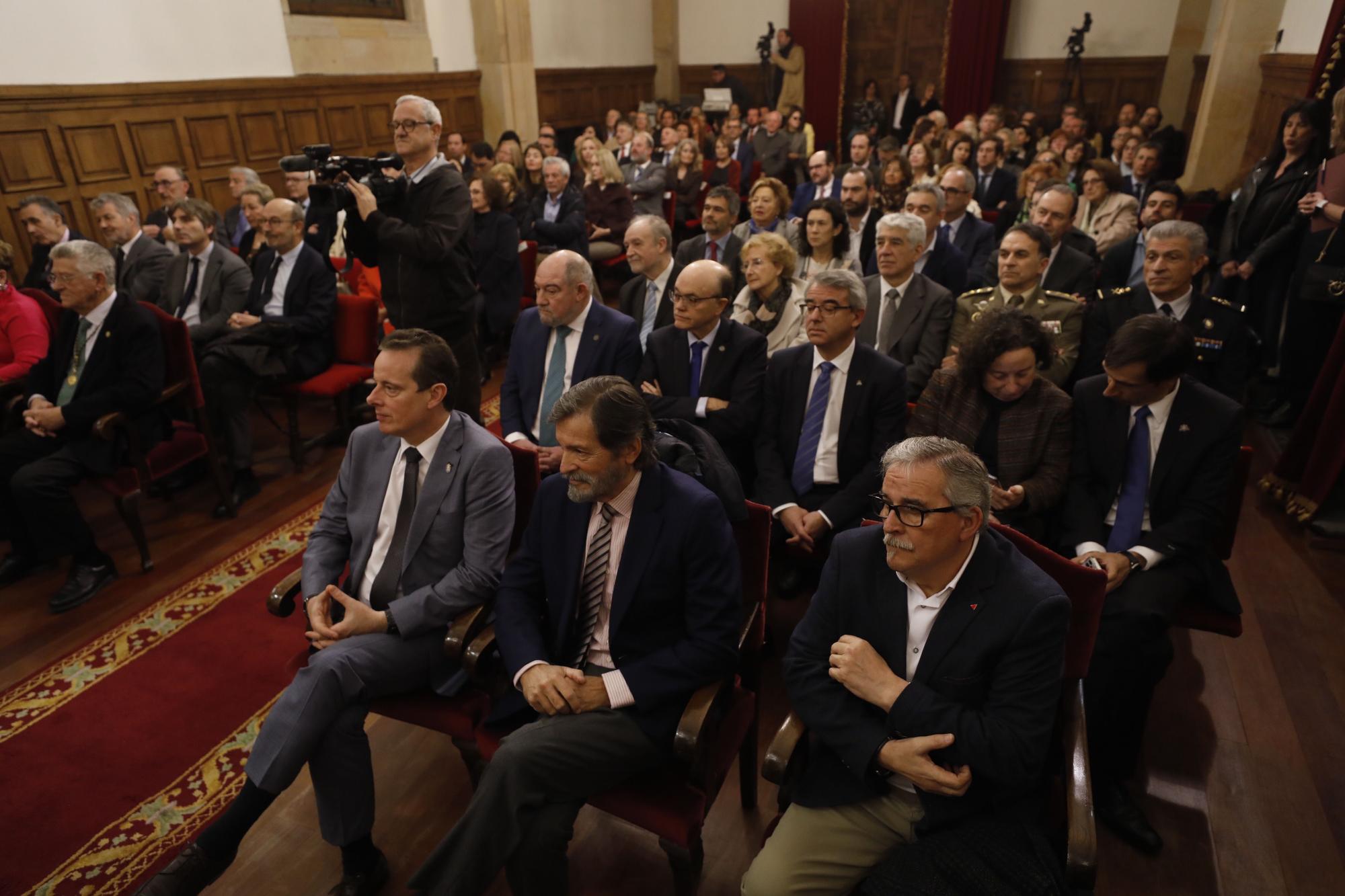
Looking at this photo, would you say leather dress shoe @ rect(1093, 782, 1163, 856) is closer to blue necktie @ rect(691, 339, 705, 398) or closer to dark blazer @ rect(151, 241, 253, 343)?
blue necktie @ rect(691, 339, 705, 398)

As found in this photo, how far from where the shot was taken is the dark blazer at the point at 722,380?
10.2 ft

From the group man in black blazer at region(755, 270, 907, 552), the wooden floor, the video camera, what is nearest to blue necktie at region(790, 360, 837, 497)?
man in black blazer at region(755, 270, 907, 552)

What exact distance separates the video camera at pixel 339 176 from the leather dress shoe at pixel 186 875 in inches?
94.4

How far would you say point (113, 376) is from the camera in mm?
3520

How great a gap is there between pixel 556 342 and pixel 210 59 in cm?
556

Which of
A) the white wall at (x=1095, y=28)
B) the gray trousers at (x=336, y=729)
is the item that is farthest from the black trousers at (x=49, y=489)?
the white wall at (x=1095, y=28)

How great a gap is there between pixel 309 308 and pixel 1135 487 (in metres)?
4.02

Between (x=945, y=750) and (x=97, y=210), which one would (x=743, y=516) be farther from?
(x=97, y=210)

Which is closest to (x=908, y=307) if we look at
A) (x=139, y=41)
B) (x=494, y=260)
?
(x=494, y=260)

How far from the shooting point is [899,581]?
1.81m

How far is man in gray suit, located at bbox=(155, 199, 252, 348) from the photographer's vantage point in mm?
4496

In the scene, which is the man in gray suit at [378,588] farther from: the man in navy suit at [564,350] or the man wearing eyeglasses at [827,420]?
the man wearing eyeglasses at [827,420]

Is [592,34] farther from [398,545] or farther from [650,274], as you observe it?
[398,545]

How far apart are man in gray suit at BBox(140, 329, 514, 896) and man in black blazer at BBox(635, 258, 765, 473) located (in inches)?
38.6
